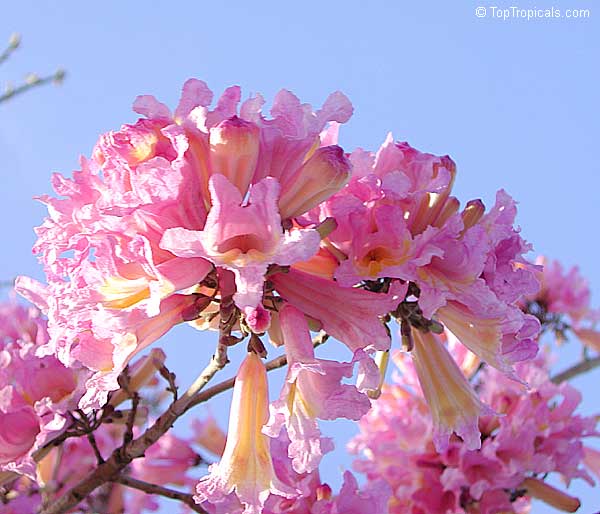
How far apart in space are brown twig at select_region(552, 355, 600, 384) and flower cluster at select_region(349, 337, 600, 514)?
3.29 ft

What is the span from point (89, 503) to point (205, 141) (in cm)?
312

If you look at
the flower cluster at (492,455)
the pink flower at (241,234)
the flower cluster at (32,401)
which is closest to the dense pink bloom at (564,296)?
the flower cluster at (492,455)

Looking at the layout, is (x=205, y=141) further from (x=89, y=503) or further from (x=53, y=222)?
(x=89, y=503)

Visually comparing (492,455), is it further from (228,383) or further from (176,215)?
(176,215)

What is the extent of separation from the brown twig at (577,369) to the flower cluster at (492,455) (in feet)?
3.29

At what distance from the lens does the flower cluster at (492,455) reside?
123 inches

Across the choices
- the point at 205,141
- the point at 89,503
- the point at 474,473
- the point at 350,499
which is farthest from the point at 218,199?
the point at 89,503

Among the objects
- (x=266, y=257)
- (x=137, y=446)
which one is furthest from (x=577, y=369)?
(x=266, y=257)

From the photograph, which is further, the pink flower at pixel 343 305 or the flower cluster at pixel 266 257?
the pink flower at pixel 343 305

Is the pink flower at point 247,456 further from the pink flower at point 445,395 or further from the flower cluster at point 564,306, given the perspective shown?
the flower cluster at point 564,306

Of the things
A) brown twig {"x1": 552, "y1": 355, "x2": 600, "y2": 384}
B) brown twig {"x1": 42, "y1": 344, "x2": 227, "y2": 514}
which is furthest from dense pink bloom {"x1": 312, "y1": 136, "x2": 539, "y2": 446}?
brown twig {"x1": 552, "y1": 355, "x2": 600, "y2": 384}

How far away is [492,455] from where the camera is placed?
3.10 metres

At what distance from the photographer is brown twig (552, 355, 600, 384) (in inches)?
179

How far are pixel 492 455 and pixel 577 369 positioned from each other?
168 cm
